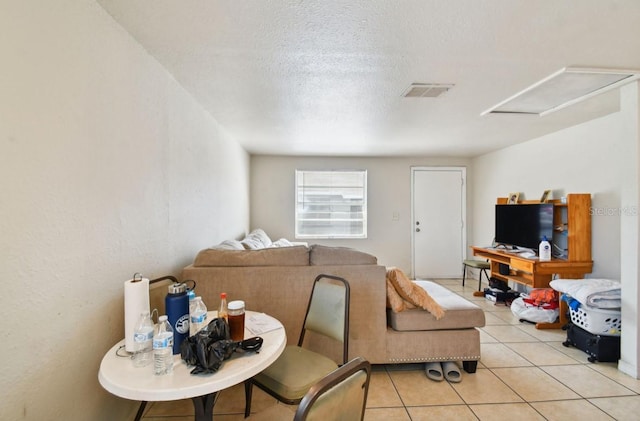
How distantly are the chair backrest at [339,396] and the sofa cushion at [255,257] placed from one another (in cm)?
137

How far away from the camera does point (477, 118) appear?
3.13 meters

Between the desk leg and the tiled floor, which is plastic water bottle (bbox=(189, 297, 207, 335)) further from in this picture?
the tiled floor

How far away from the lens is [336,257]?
2.27 metres

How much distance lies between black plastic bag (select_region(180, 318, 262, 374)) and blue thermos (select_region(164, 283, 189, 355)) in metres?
0.08

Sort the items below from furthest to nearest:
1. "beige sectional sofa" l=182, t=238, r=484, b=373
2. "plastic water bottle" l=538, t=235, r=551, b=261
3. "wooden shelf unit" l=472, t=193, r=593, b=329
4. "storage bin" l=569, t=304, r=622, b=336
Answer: "plastic water bottle" l=538, t=235, r=551, b=261, "wooden shelf unit" l=472, t=193, r=593, b=329, "storage bin" l=569, t=304, r=622, b=336, "beige sectional sofa" l=182, t=238, r=484, b=373

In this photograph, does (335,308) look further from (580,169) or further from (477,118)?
(580,169)

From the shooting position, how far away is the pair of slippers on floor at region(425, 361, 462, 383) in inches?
85.8

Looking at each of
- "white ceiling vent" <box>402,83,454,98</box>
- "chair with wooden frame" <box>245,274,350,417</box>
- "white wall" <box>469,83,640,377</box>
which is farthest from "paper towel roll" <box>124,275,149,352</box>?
"white wall" <box>469,83,640,377</box>

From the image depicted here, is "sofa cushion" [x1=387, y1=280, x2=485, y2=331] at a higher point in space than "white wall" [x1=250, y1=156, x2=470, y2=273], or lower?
lower

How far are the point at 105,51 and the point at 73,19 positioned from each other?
20 centimetres

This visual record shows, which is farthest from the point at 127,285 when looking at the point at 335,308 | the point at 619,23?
the point at 619,23

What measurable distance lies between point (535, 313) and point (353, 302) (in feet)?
7.87

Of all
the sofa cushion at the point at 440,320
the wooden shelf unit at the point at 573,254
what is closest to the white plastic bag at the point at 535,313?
the wooden shelf unit at the point at 573,254

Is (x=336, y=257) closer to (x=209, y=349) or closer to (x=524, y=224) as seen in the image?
(x=209, y=349)
